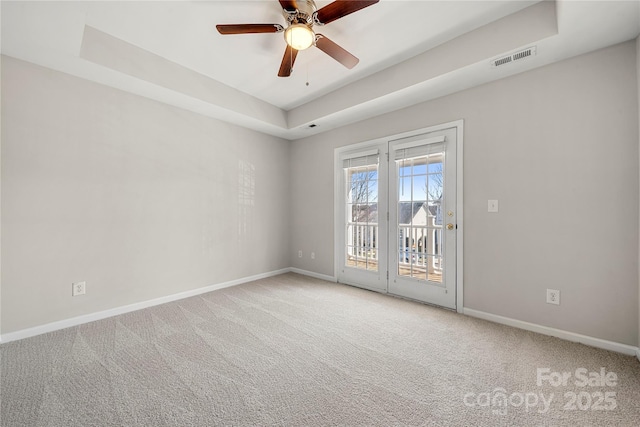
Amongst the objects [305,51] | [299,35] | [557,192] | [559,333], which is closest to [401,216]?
[557,192]

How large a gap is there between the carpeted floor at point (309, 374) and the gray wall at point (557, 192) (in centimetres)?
35

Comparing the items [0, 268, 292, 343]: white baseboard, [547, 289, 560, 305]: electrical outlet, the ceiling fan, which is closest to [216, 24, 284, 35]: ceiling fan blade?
the ceiling fan

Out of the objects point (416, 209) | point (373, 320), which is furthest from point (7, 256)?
point (416, 209)

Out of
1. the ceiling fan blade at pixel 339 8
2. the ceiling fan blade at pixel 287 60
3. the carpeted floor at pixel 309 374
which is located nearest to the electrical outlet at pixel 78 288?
the carpeted floor at pixel 309 374

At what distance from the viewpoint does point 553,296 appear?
7.90 feet

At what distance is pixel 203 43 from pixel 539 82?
128 inches

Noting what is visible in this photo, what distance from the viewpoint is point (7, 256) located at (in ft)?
7.66

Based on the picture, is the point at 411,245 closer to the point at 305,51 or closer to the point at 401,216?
the point at 401,216

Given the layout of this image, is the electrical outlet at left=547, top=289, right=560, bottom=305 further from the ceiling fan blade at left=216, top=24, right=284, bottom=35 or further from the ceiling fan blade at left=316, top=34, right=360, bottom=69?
the ceiling fan blade at left=216, top=24, right=284, bottom=35

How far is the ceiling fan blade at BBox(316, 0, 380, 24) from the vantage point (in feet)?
5.86

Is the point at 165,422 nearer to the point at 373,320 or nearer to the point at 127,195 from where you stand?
the point at 373,320

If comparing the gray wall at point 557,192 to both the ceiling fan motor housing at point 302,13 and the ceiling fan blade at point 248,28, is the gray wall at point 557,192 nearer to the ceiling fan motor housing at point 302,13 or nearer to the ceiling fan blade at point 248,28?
the ceiling fan motor housing at point 302,13

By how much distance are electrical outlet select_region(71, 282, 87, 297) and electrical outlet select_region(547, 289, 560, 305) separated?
4.58 m

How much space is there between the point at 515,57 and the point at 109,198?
4.27 meters
